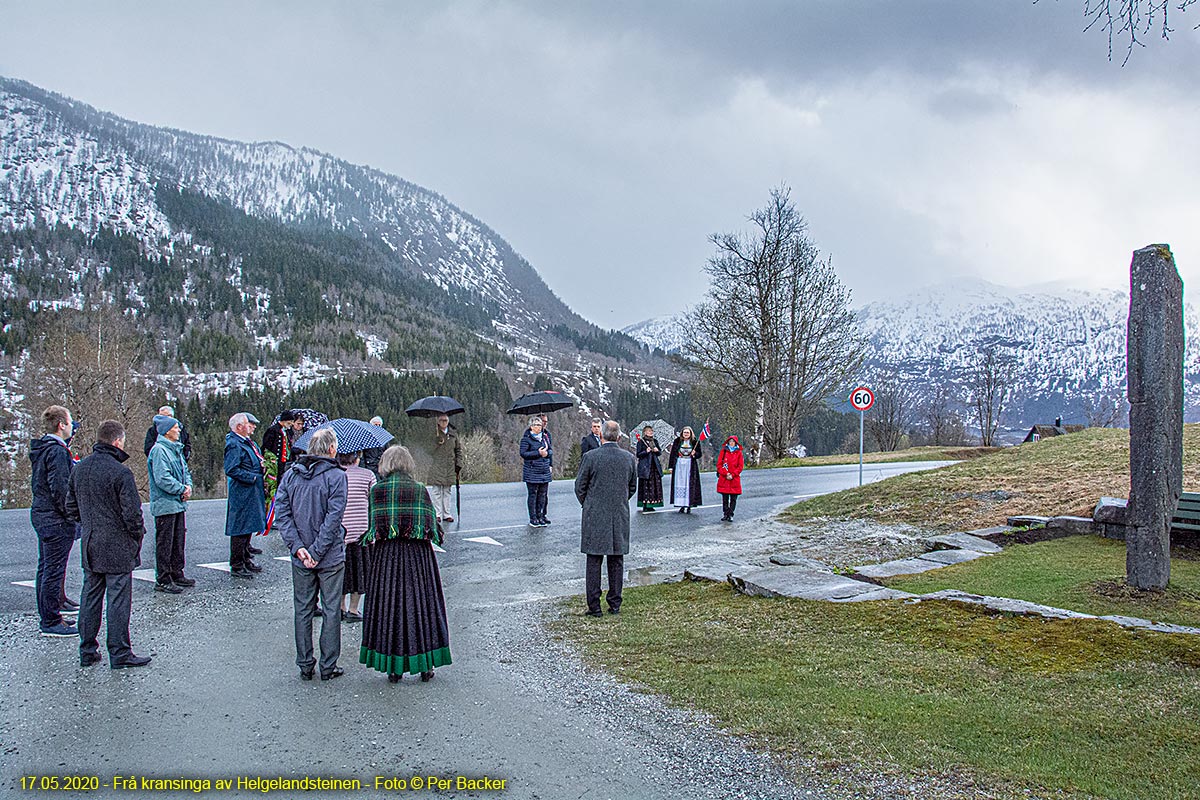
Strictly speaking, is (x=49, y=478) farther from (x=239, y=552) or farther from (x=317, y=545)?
(x=317, y=545)

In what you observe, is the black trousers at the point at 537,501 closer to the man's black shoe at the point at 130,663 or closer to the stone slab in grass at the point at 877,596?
the stone slab in grass at the point at 877,596

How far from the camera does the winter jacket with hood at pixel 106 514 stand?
588 cm

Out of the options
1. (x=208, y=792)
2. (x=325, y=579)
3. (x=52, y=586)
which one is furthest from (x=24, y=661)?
(x=208, y=792)

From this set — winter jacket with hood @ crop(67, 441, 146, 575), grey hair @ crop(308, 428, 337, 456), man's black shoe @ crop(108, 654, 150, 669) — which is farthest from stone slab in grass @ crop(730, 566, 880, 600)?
winter jacket with hood @ crop(67, 441, 146, 575)

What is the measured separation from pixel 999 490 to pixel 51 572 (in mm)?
14575

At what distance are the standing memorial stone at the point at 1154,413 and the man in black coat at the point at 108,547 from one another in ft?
28.2

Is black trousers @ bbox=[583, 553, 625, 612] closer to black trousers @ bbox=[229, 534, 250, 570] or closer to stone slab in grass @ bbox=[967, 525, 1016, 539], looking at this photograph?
black trousers @ bbox=[229, 534, 250, 570]

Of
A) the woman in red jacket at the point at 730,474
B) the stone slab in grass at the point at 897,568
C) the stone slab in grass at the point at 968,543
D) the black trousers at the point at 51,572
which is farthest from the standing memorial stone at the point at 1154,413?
the black trousers at the point at 51,572

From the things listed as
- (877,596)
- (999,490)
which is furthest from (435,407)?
(999,490)

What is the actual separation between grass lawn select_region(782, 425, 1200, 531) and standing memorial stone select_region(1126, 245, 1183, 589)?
4.49 metres

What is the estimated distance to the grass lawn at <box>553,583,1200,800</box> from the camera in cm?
398

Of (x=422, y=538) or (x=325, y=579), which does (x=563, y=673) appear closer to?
(x=422, y=538)

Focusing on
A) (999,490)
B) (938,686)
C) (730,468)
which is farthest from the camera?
(730,468)

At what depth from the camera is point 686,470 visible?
52.5ft
